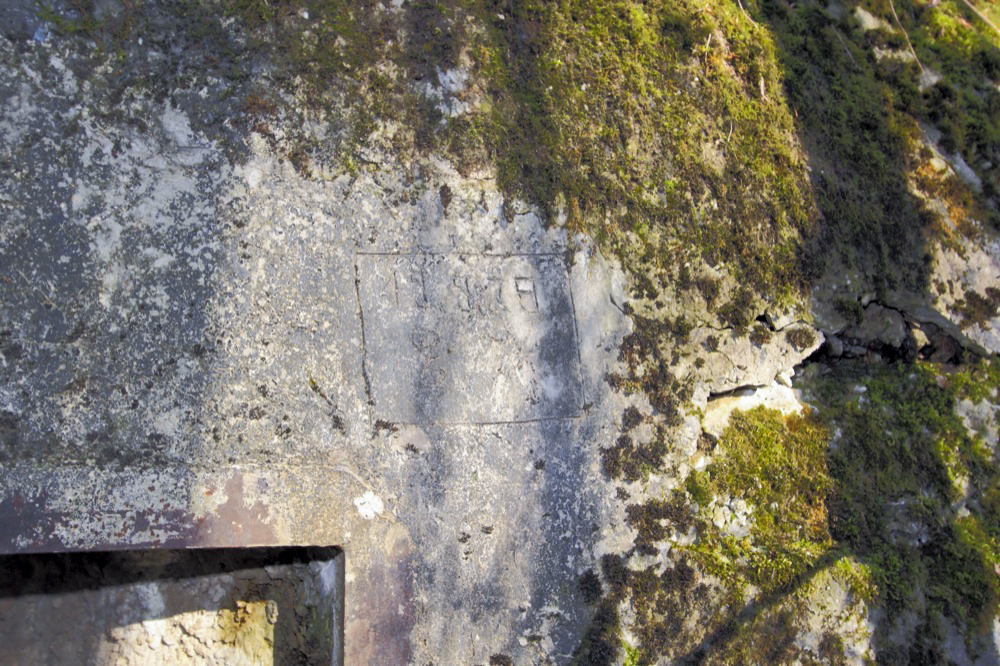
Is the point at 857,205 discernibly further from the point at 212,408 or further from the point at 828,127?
the point at 212,408

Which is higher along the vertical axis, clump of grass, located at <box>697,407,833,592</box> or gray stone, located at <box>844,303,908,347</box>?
gray stone, located at <box>844,303,908,347</box>

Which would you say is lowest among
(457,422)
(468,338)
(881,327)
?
(457,422)

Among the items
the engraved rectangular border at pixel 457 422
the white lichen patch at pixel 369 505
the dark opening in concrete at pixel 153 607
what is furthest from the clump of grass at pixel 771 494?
the dark opening in concrete at pixel 153 607

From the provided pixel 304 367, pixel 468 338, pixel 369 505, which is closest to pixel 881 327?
pixel 468 338

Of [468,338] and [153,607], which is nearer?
[468,338]

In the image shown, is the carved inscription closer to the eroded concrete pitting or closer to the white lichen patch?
the eroded concrete pitting

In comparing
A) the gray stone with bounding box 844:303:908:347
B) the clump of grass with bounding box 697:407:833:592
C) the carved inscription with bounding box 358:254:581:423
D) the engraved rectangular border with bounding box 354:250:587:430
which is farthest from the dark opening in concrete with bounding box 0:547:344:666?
the gray stone with bounding box 844:303:908:347

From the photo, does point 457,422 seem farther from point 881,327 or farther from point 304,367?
point 881,327

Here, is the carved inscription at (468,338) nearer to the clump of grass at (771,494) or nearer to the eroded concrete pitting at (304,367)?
the eroded concrete pitting at (304,367)
